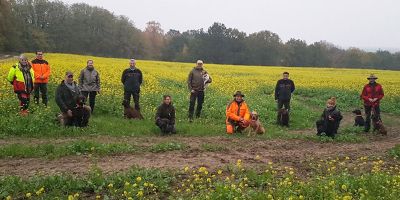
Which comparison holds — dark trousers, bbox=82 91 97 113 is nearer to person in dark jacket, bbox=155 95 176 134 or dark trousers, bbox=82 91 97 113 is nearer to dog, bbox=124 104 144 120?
dog, bbox=124 104 144 120

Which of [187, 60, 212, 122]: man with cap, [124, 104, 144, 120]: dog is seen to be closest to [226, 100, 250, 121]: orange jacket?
[187, 60, 212, 122]: man with cap

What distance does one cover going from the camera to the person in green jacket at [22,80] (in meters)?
12.9

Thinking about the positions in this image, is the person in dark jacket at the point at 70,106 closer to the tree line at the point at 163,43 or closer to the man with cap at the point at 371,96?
the man with cap at the point at 371,96

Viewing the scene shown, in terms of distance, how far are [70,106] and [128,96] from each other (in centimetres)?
267

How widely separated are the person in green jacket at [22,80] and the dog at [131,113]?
305 centimetres

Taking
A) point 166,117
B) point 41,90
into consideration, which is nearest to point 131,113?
point 166,117

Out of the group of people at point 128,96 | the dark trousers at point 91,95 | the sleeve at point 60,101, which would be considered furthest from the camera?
the dark trousers at point 91,95

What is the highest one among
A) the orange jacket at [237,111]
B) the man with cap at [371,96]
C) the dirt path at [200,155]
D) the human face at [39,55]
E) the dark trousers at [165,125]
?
the human face at [39,55]

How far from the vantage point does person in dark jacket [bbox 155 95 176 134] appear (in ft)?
40.3

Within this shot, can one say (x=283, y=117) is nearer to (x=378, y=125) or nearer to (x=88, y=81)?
(x=378, y=125)

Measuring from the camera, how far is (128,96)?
1454cm

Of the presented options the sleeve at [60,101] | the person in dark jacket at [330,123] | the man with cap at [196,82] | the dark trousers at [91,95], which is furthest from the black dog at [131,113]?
the person in dark jacket at [330,123]

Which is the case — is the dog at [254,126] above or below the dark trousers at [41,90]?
below

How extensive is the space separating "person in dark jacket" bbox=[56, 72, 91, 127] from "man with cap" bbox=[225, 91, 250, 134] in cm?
421
